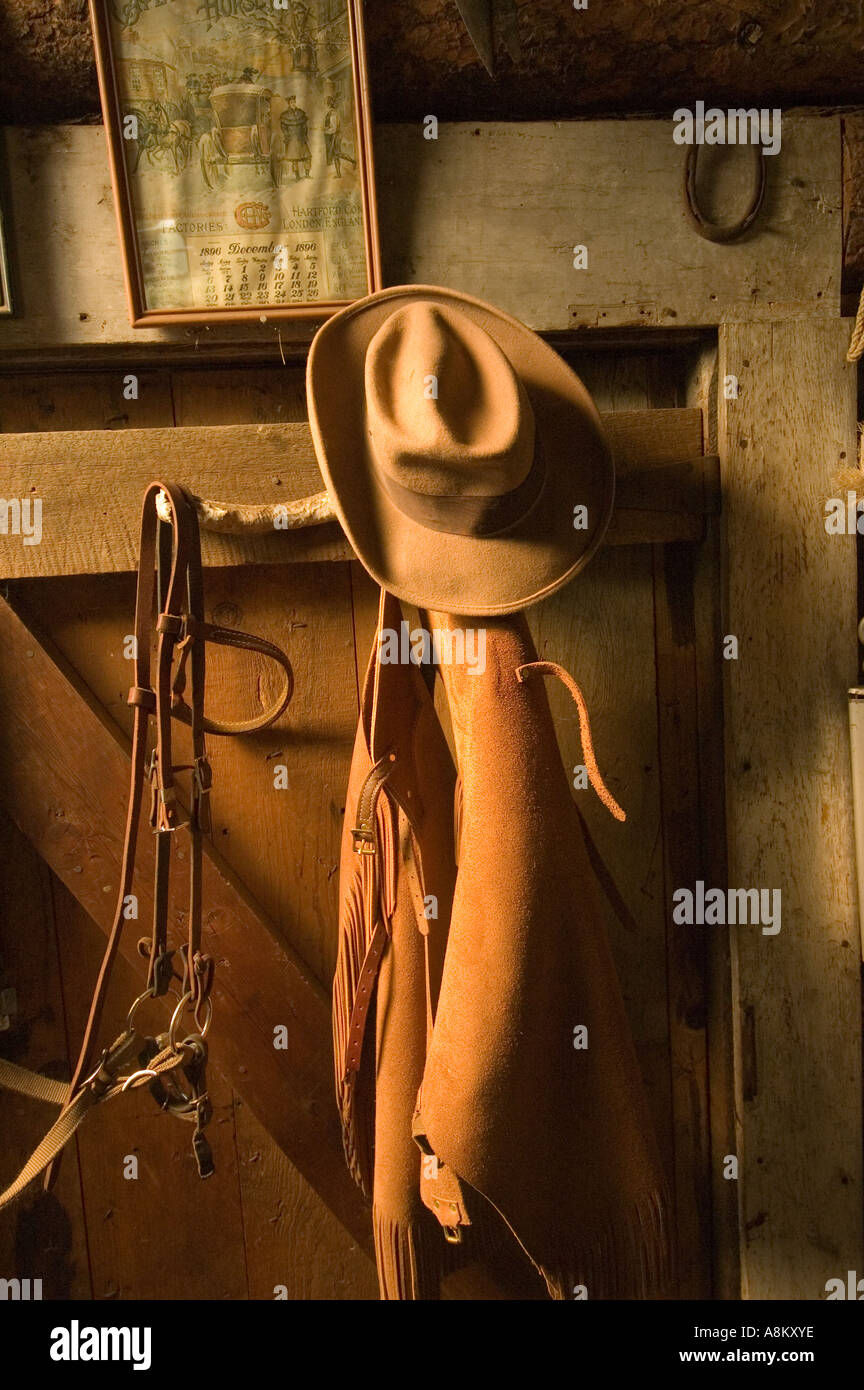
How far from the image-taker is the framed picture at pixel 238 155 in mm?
1137

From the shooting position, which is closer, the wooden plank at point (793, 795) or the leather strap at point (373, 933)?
the leather strap at point (373, 933)

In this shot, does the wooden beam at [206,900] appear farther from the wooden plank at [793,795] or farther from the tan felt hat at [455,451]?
the wooden plank at [793,795]

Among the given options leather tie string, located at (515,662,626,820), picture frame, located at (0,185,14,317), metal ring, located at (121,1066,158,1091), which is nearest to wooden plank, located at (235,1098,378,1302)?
metal ring, located at (121,1066,158,1091)

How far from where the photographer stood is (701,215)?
126 cm

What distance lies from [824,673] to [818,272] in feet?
1.99

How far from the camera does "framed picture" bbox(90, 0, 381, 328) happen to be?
1.14 metres

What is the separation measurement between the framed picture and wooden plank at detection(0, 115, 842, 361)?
2.0 inches

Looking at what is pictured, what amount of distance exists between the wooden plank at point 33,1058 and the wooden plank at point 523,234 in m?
0.80

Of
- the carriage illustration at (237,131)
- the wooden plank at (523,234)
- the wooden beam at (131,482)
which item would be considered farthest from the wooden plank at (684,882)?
the carriage illustration at (237,131)

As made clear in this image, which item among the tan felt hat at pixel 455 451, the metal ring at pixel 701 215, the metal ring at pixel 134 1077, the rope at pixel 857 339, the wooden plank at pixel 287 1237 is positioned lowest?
the wooden plank at pixel 287 1237

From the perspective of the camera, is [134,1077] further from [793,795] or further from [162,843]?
[793,795]

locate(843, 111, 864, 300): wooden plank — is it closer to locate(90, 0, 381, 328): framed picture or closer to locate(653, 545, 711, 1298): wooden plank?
locate(653, 545, 711, 1298): wooden plank

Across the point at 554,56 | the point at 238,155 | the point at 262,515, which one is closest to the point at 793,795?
the point at 262,515
